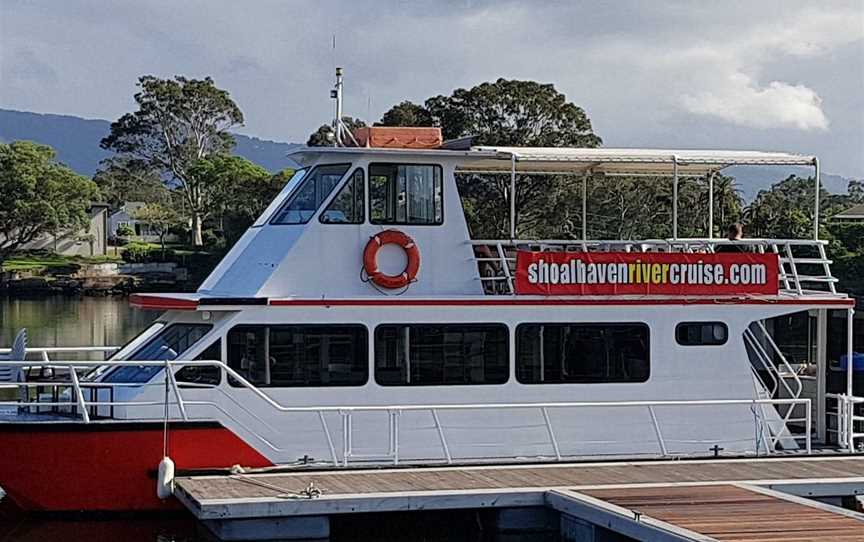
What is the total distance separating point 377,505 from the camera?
38.6 ft

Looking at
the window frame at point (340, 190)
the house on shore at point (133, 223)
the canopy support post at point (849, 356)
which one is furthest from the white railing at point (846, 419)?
the house on shore at point (133, 223)

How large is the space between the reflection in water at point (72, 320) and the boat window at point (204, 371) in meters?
23.9

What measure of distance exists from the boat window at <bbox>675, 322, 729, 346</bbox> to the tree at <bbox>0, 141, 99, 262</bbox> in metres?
60.6

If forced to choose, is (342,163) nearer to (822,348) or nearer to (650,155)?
(650,155)

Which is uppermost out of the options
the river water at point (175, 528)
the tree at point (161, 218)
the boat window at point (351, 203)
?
the tree at point (161, 218)

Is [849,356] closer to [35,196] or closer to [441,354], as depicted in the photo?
[441,354]

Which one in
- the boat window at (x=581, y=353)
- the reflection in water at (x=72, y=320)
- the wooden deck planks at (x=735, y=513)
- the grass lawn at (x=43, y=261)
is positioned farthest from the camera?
the grass lawn at (x=43, y=261)

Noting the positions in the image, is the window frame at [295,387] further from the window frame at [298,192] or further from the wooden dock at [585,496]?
the window frame at [298,192]

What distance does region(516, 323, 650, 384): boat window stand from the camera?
14047 millimetres

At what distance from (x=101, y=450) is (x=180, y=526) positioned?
109 centimetres

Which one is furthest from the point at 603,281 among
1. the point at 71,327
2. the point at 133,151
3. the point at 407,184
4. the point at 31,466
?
the point at 133,151

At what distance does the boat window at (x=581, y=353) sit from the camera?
14.0m

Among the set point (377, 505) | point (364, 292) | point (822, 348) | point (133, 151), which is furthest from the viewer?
point (133, 151)

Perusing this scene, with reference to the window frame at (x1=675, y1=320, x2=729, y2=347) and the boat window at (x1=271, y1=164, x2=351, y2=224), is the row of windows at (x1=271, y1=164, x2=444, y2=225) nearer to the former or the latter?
the boat window at (x1=271, y1=164, x2=351, y2=224)
